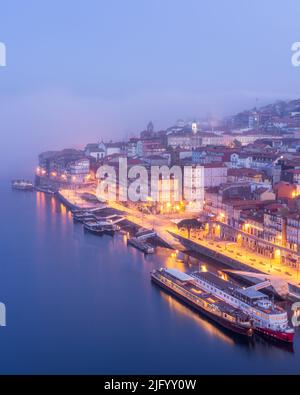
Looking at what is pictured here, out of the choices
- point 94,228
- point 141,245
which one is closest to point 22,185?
point 94,228

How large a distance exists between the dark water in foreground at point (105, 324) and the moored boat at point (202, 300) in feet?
0.26

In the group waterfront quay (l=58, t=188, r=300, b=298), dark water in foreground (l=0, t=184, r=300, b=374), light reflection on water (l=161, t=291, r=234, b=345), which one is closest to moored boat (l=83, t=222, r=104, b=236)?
waterfront quay (l=58, t=188, r=300, b=298)

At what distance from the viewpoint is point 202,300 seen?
204 inches

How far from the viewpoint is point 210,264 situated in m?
6.70

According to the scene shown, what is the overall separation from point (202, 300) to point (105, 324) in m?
0.89

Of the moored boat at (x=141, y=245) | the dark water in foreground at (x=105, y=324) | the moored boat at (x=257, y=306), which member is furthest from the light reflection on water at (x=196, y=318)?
the moored boat at (x=141, y=245)

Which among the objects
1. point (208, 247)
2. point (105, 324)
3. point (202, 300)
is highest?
point (208, 247)

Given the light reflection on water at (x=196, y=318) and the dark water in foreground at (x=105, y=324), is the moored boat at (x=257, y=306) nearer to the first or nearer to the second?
the dark water in foreground at (x=105, y=324)

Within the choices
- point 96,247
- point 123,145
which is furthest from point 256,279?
point 123,145

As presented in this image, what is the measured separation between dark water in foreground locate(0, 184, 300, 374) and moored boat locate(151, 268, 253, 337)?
0.08 meters

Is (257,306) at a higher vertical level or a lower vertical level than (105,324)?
higher

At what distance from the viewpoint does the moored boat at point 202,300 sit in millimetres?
4699

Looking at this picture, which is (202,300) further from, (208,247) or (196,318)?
(208,247)
